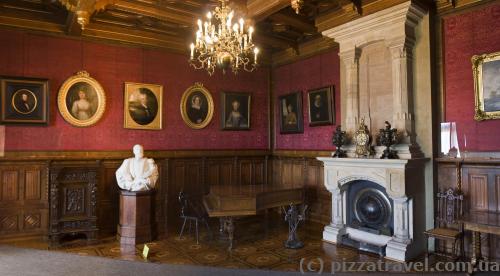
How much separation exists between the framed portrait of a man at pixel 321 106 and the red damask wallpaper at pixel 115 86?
1725 millimetres

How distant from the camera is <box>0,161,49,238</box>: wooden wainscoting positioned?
6.11 metres

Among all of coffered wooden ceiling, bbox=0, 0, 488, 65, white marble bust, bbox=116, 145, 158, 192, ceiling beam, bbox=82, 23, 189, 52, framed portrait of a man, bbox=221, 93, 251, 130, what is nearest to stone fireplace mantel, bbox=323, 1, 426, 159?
coffered wooden ceiling, bbox=0, 0, 488, 65

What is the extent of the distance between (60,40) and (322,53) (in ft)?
18.9

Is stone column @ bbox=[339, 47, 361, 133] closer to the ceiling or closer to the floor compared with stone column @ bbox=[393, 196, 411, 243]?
closer to the ceiling

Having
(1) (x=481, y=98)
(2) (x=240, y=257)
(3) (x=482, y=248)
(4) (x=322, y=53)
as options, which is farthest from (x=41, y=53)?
(3) (x=482, y=248)

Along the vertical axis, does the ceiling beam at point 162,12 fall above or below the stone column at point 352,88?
above

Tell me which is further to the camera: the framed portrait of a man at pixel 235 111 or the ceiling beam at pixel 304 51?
the framed portrait of a man at pixel 235 111

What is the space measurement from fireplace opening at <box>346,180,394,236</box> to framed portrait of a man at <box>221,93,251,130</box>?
11.7ft

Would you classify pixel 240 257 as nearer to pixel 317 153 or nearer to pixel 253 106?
pixel 317 153

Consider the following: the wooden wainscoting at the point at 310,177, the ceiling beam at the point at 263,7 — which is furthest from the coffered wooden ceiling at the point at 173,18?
the wooden wainscoting at the point at 310,177

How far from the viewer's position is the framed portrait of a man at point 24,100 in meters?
6.18

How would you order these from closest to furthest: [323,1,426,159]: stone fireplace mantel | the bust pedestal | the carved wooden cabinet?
1. [323,1,426,159]: stone fireplace mantel
2. the bust pedestal
3. the carved wooden cabinet

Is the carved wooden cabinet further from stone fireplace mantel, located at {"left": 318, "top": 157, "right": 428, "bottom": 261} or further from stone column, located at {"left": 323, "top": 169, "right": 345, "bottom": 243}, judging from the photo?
stone fireplace mantel, located at {"left": 318, "top": 157, "right": 428, "bottom": 261}

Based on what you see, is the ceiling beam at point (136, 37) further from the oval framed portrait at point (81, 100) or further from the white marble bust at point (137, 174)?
the white marble bust at point (137, 174)
